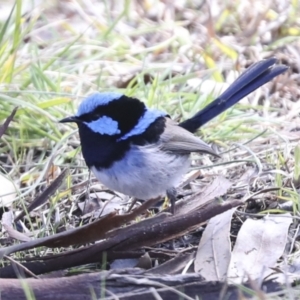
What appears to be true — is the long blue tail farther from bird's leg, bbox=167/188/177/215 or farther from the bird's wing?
bird's leg, bbox=167/188/177/215

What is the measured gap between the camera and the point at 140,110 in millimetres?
3650

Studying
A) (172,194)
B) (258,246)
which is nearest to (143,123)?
(172,194)

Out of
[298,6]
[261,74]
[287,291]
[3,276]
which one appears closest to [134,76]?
[261,74]

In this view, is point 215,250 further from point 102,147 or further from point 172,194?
point 102,147

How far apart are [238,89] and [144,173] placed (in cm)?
86

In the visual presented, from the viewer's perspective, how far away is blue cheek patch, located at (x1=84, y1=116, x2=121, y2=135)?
11.4 feet

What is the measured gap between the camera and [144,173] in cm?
350

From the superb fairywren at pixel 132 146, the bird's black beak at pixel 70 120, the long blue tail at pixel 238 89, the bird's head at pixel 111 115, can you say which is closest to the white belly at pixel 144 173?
the superb fairywren at pixel 132 146

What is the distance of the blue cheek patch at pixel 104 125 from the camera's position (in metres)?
3.49

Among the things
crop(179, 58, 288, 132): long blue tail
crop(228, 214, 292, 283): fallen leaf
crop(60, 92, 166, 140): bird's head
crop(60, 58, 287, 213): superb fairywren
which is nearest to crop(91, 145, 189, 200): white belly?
crop(60, 58, 287, 213): superb fairywren

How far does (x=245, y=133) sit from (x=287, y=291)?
2.01m

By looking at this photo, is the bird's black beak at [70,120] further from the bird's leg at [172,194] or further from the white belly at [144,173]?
the bird's leg at [172,194]

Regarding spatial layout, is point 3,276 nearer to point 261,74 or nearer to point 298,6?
point 261,74

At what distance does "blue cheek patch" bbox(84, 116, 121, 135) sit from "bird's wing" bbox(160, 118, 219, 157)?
0.31 meters
